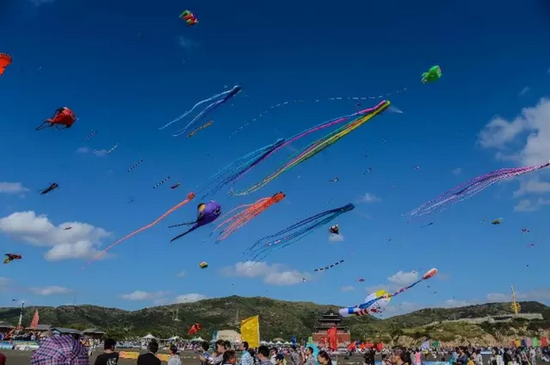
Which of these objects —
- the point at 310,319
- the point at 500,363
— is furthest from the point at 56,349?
the point at 310,319

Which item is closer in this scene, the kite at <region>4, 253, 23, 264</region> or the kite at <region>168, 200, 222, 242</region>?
the kite at <region>168, 200, 222, 242</region>

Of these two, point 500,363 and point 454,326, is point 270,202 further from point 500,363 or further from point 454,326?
point 454,326

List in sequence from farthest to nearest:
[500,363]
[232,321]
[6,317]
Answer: [6,317]
[232,321]
[500,363]

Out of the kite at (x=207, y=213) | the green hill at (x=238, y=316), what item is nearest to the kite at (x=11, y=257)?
the kite at (x=207, y=213)

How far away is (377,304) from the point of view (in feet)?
90.9

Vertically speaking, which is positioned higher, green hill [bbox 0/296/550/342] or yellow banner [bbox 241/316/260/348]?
green hill [bbox 0/296/550/342]

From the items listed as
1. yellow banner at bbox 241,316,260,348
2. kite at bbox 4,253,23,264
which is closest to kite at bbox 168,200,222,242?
yellow banner at bbox 241,316,260,348

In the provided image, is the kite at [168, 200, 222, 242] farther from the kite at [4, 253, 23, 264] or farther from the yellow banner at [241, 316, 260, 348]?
the kite at [4, 253, 23, 264]

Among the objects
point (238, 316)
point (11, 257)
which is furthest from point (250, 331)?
point (238, 316)

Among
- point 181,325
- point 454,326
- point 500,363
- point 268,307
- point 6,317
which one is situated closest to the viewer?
point 500,363

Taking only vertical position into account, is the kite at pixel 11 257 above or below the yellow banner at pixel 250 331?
above

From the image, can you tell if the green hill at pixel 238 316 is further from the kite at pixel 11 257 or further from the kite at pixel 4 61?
the kite at pixel 4 61

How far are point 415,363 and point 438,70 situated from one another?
47.6 ft

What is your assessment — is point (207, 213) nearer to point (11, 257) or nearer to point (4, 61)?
point (4, 61)
